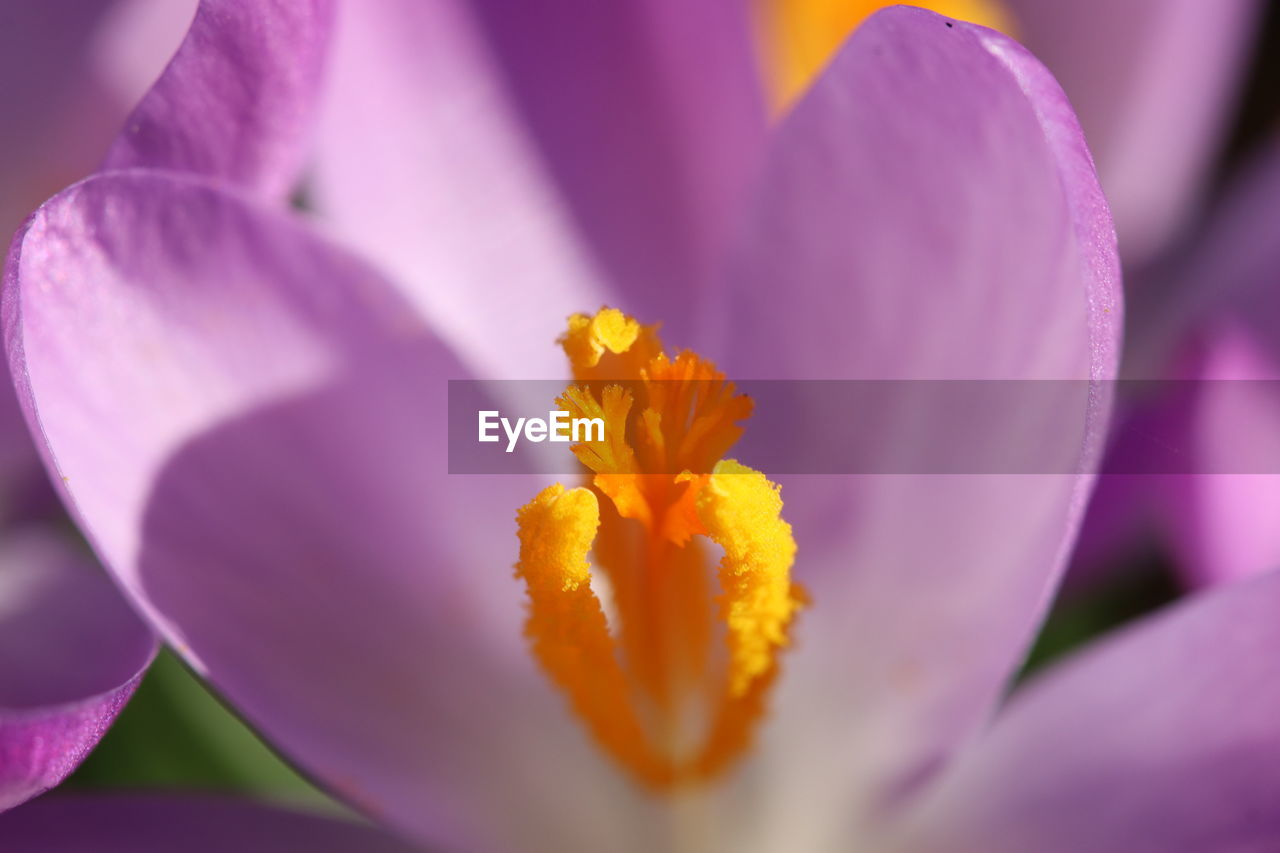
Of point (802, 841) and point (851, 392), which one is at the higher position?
point (851, 392)

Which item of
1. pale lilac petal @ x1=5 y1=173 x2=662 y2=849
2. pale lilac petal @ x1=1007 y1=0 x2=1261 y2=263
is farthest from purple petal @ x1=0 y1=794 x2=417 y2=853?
pale lilac petal @ x1=1007 y1=0 x2=1261 y2=263

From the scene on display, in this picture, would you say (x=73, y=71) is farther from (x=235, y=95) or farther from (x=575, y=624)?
(x=575, y=624)

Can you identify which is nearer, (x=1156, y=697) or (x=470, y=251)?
(x=1156, y=697)

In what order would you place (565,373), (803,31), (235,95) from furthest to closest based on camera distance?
(803,31)
(565,373)
(235,95)

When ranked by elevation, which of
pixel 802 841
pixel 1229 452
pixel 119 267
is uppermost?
pixel 119 267

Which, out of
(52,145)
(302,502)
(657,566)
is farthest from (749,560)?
(52,145)

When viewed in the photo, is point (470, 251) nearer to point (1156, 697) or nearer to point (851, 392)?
point (851, 392)

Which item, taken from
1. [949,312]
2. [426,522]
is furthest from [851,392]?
[426,522]
